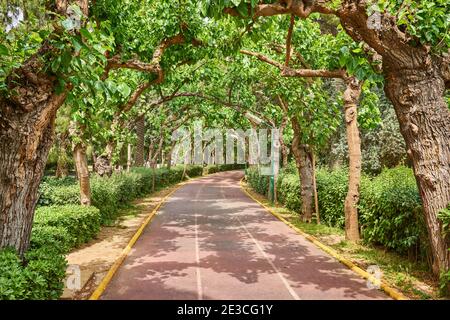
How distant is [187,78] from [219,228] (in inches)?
302

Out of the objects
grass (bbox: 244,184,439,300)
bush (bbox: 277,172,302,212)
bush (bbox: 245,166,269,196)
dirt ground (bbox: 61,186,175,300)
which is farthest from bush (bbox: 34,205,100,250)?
bush (bbox: 245,166,269,196)

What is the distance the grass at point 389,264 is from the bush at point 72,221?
6.89 meters

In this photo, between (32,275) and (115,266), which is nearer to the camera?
(32,275)

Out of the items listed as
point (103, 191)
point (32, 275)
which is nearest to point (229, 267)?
point (32, 275)

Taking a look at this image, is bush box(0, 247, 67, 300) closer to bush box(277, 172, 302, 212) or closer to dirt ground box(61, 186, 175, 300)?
dirt ground box(61, 186, 175, 300)

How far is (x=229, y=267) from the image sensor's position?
9.02m

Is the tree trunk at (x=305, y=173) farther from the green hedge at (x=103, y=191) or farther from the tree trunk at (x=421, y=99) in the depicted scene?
the tree trunk at (x=421, y=99)

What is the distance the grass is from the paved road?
563 mm

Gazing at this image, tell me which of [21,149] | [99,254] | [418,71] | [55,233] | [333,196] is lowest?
[99,254]

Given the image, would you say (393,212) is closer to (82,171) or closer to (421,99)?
(421,99)

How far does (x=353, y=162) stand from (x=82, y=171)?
834 cm

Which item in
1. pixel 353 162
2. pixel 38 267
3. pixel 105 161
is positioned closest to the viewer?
pixel 38 267
